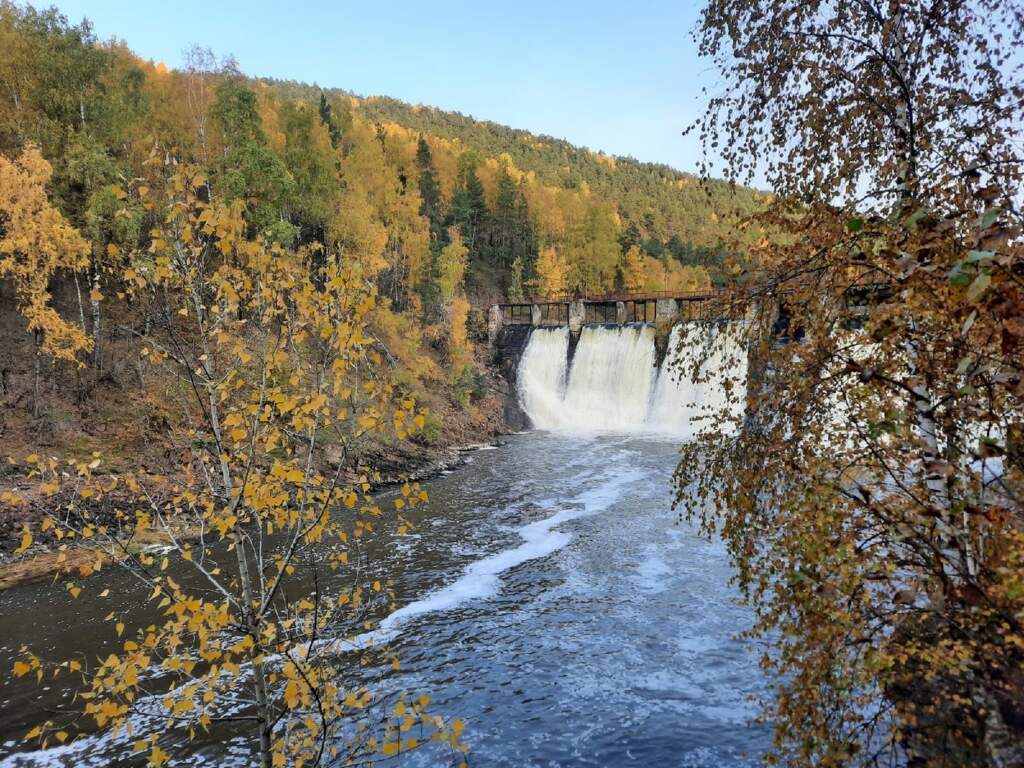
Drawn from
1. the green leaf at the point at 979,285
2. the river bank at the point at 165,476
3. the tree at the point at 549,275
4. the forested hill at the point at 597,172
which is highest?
the forested hill at the point at 597,172

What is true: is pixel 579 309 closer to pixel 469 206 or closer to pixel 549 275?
pixel 549 275

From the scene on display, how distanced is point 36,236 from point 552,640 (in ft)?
75.9

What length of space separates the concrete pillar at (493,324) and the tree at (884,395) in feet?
142

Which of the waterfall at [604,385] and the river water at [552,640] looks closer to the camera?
the river water at [552,640]

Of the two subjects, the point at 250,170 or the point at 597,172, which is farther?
the point at 597,172


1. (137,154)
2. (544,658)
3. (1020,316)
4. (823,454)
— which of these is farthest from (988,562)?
(137,154)

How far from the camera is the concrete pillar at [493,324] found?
50000 millimetres

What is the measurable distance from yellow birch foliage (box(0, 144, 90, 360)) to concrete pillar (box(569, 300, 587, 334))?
31.2 metres

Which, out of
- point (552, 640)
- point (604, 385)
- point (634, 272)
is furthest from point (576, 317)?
point (552, 640)

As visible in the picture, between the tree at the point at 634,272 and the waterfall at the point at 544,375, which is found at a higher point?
the tree at the point at 634,272

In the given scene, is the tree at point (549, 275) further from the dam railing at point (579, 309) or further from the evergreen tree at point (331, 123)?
the evergreen tree at point (331, 123)

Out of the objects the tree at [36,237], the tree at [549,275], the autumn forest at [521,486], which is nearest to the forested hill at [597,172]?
the tree at [549,275]

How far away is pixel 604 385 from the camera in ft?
139

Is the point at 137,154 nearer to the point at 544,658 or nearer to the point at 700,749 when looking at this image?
the point at 544,658
